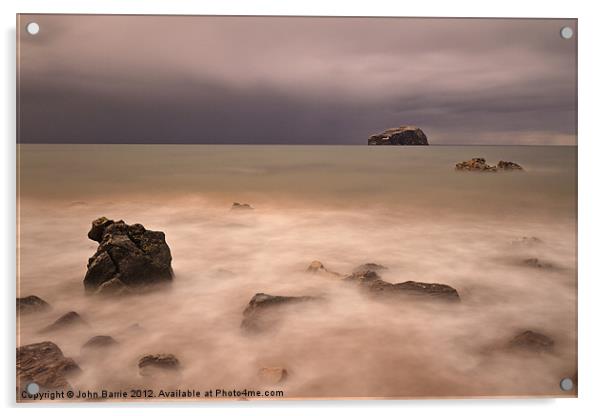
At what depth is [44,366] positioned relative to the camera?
2322 mm

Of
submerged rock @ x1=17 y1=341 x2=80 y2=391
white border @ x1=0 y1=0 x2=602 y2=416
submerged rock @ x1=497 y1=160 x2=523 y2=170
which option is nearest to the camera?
submerged rock @ x1=17 y1=341 x2=80 y2=391

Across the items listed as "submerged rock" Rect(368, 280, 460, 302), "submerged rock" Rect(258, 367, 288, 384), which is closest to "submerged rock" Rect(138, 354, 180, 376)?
"submerged rock" Rect(258, 367, 288, 384)

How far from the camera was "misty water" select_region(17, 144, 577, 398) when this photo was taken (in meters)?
2.34

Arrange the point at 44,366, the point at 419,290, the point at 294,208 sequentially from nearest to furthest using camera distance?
the point at 44,366 < the point at 419,290 < the point at 294,208

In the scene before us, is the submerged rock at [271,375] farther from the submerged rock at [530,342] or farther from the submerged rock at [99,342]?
the submerged rock at [530,342]

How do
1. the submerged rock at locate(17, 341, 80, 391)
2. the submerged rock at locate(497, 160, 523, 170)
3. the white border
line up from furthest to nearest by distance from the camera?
1. the submerged rock at locate(497, 160, 523, 170)
2. the white border
3. the submerged rock at locate(17, 341, 80, 391)

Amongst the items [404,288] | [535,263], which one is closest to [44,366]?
[404,288]

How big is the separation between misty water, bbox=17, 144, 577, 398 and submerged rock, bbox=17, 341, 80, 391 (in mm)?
52

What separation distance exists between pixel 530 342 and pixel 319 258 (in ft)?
4.12

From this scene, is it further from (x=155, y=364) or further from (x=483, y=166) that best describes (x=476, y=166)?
(x=155, y=364)

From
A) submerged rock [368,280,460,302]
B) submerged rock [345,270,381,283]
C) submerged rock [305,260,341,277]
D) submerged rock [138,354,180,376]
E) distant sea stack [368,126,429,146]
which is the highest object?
distant sea stack [368,126,429,146]

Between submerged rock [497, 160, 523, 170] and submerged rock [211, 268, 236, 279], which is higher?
submerged rock [497, 160, 523, 170]

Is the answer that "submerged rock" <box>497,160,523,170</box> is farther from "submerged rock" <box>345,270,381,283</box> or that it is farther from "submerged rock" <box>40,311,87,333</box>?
"submerged rock" <box>40,311,87,333</box>
